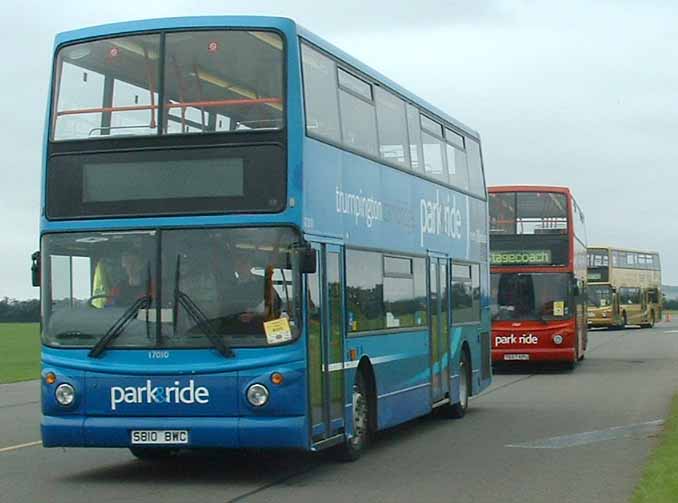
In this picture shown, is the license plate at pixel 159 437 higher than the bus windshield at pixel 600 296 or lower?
lower

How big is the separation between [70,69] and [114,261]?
1943mm

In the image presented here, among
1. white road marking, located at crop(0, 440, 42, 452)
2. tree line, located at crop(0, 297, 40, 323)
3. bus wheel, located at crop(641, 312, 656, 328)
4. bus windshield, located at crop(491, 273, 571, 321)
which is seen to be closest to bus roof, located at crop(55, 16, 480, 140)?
white road marking, located at crop(0, 440, 42, 452)

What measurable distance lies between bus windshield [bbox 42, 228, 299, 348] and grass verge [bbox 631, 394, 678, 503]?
328 cm

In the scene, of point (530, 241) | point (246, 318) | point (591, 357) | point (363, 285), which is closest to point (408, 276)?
point (363, 285)

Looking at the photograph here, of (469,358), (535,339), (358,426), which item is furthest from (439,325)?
(535,339)

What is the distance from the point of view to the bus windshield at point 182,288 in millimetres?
12328

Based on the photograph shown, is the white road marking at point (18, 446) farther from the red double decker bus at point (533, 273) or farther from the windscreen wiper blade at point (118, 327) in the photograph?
the red double decker bus at point (533, 273)

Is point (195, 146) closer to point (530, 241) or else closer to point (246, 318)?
point (246, 318)

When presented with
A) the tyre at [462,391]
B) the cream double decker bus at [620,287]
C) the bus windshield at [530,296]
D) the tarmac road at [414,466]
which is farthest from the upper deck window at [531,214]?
the cream double decker bus at [620,287]

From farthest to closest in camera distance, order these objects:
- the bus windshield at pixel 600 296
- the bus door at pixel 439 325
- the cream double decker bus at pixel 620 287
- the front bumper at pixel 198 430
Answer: the bus windshield at pixel 600 296 → the cream double decker bus at pixel 620 287 → the bus door at pixel 439 325 → the front bumper at pixel 198 430

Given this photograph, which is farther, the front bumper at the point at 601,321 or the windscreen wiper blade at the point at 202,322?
the front bumper at the point at 601,321

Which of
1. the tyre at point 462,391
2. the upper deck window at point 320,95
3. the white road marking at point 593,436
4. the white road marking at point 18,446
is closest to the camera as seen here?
the upper deck window at point 320,95

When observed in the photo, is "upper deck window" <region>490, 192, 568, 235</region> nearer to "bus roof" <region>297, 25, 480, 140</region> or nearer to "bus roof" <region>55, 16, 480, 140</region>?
"bus roof" <region>297, 25, 480, 140</region>

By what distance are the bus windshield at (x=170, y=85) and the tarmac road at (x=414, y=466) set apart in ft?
10.5
